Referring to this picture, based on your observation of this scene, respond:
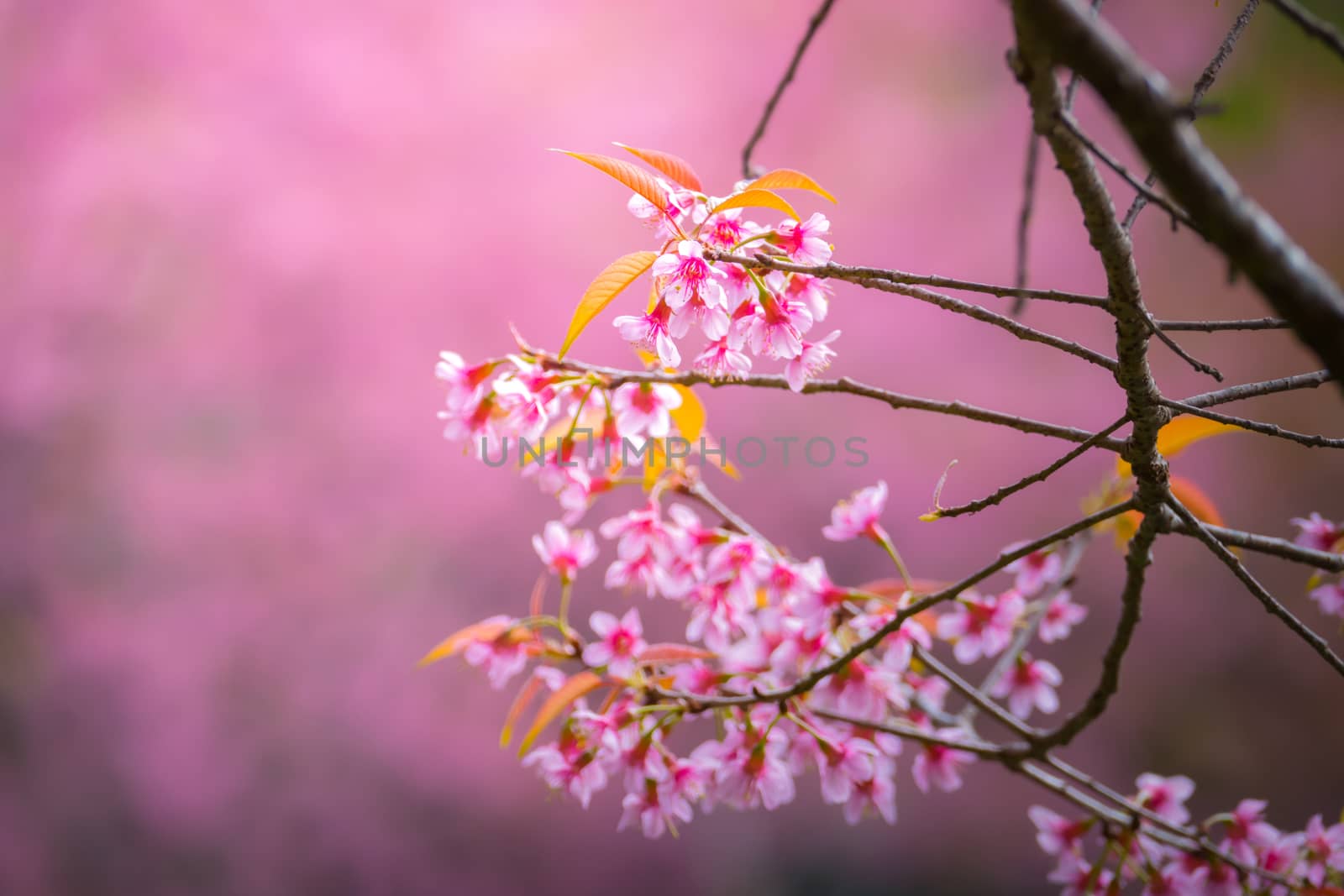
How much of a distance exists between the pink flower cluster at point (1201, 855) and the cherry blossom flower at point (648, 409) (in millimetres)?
453

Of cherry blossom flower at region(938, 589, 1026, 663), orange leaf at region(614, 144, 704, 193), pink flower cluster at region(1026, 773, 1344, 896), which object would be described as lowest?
pink flower cluster at region(1026, 773, 1344, 896)

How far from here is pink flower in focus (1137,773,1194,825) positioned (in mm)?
645

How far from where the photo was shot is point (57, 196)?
130cm

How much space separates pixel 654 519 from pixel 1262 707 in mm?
Answer: 1077

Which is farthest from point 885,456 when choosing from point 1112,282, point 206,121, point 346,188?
point 206,121

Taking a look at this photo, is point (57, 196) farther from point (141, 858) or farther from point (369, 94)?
point (141, 858)

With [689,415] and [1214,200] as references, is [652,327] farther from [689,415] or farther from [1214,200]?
[1214,200]

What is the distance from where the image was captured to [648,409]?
0.55 m

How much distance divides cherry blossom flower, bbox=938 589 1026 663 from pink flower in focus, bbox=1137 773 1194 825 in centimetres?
19

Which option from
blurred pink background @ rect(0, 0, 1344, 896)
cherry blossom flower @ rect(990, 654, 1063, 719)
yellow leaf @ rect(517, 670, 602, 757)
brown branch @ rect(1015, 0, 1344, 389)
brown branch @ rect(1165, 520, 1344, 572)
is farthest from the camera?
blurred pink background @ rect(0, 0, 1344, 896)

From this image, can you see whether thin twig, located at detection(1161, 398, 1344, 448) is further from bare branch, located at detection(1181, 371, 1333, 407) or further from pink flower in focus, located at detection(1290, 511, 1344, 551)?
pink flower in focus, located at detection(1290, 511, 1344, 551)

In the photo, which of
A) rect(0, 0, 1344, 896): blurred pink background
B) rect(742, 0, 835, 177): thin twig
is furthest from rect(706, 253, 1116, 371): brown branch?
rect(0, 0, 1344, 896): blurred pink background

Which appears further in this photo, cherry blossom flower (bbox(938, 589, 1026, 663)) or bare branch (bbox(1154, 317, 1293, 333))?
cherry blossom flower (bbox(938, 589, 1026, 663))

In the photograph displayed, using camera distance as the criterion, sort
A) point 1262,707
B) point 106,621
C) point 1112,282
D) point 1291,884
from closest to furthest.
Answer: point 1112,282, point 1291,884, point 1262,707, point 106,621
